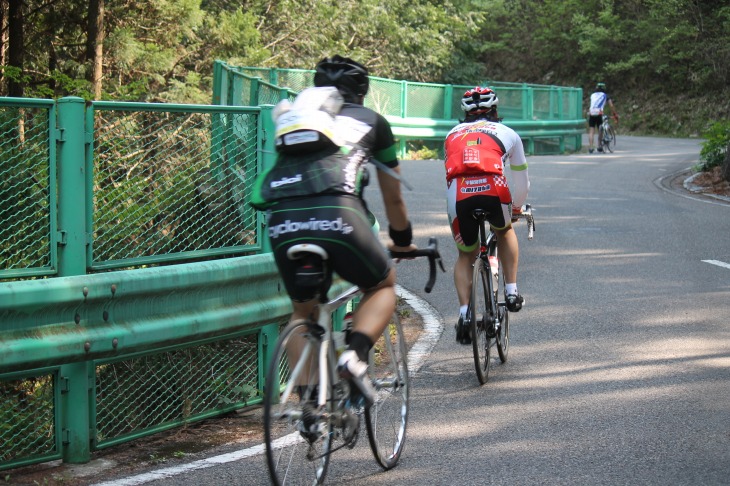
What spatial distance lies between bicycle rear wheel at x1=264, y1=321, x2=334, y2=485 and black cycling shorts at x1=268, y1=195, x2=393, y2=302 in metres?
0.18

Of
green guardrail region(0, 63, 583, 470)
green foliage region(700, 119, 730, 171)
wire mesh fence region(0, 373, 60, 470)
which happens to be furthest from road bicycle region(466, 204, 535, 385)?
green foliage region(700, 119, 730, 171)

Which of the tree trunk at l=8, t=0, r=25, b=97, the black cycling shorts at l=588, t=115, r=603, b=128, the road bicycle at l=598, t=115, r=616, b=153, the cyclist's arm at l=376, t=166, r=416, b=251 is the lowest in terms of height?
the cyclist's arm at l=376, t=166, r=416, b=251

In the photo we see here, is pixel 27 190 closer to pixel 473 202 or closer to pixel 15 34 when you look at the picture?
pixel 473 202

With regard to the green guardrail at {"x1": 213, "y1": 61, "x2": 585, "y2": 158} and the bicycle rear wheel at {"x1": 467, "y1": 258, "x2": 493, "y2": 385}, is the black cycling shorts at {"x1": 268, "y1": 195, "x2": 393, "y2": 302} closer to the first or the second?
the bicycle rear wheel at {"x1": 467, "y1": 258, "x2": 493, "y2": 385}

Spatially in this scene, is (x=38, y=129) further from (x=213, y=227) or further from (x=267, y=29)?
→ (x=267, y=29)

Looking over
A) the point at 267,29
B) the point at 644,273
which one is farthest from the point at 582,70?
the point at 644,273

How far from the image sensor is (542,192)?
18.0 meters

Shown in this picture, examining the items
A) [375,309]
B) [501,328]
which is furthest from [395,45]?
[375,309]

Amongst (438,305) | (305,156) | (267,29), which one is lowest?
(438,305)

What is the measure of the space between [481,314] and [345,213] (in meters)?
3.01

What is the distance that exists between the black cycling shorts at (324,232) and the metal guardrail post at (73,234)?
1.43 m

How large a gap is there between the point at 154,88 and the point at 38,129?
17719 millimetres

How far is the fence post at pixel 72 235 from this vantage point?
5.28 metres

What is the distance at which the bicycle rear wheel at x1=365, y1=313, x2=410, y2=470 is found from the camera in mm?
5070
